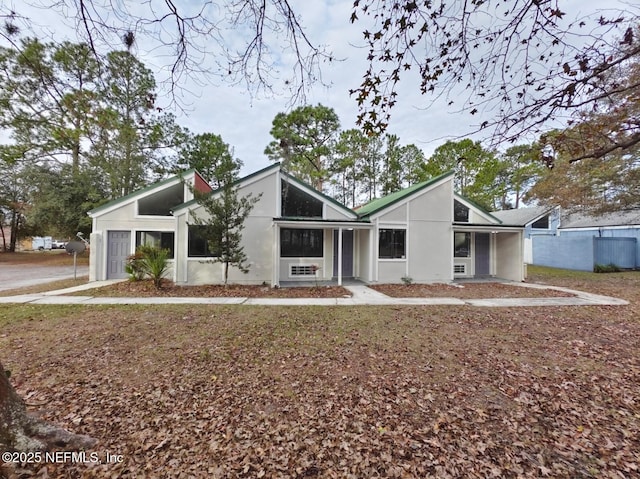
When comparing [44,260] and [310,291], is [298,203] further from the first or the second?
[44,260]

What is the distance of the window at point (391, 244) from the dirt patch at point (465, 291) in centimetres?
139

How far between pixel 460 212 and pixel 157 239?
48.7 feet

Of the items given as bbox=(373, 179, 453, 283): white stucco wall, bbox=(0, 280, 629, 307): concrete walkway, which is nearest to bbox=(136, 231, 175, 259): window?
bbox=(0, 280, 629, 307): concrete walkway

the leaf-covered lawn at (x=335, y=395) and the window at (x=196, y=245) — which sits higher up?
the window at (x=196, y=245)

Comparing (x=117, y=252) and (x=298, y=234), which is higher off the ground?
(x=298, y=234)

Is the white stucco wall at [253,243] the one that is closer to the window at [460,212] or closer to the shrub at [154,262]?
the shrub at [154,262]

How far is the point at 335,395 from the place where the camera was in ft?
10.7

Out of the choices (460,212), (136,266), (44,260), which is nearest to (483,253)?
(460,212)

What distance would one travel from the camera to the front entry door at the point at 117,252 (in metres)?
12.1

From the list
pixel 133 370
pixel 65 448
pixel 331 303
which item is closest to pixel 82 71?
pixel 133 370

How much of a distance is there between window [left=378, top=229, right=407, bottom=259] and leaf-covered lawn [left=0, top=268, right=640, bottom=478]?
5.78 metres

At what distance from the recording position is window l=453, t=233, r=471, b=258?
13.6m

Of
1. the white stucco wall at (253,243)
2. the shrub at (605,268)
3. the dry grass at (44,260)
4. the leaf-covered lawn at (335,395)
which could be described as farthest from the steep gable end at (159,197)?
the shrub at (605,268)

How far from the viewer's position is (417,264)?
38.9 feet
